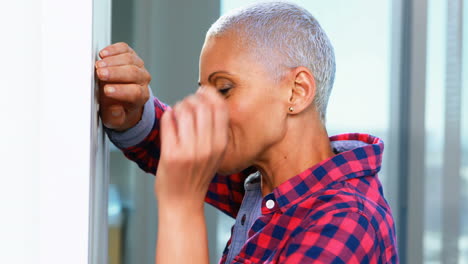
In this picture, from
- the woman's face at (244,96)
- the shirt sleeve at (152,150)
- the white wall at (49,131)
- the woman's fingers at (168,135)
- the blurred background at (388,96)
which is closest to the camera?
the white wall at (49,131)

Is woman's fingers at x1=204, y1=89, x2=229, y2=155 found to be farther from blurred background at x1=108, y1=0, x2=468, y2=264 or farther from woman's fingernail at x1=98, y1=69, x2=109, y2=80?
blurred background at x1=108, y1=0, x2=468, y2=264

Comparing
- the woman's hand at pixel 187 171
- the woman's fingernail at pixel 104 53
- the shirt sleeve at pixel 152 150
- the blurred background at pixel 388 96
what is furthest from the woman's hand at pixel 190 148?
the blurred background at pixel 388 96

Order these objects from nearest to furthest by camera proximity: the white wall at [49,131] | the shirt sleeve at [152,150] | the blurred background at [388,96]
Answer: the white wall at [49,131]
the shirt sleeve at [152,150]
the blurred background at [388,96]

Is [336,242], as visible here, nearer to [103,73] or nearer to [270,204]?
[270,204]

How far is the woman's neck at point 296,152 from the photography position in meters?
0.80

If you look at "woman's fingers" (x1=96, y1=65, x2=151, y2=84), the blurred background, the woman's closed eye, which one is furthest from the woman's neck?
the blurred background

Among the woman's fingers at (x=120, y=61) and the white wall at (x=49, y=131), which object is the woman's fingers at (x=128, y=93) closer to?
the woman's fingers at (x=120, y=61)

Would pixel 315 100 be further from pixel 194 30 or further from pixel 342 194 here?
pixel 194 30

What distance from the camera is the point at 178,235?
60cm

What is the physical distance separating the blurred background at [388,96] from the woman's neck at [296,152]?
90 centimetres

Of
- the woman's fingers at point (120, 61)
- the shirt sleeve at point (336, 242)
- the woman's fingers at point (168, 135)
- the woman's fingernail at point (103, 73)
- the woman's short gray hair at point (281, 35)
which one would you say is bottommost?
the shirt sleeve at point (336, 242)

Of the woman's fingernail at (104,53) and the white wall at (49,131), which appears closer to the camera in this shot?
the white wall at (49,131)

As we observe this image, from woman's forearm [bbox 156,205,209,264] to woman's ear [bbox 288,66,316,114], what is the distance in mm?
245

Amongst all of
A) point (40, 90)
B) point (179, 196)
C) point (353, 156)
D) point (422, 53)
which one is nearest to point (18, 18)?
point (40, 90)
